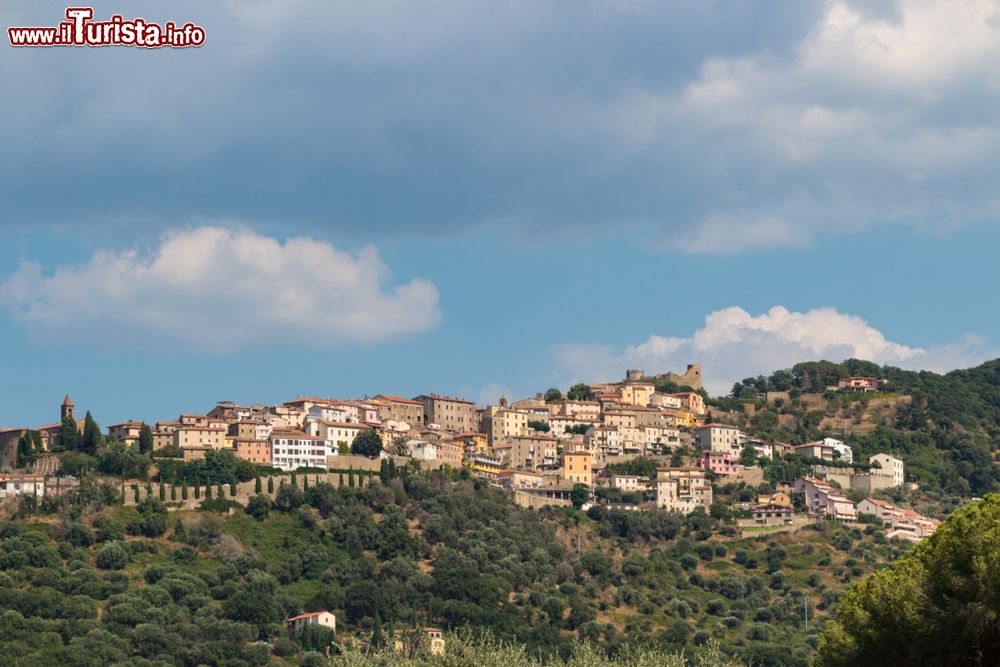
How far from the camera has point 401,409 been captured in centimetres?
12594

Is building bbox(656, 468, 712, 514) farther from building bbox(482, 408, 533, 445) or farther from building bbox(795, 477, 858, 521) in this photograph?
building bbox(482, 408, 533, 445)

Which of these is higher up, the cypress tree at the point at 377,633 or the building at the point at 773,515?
the building at the point at 773,515

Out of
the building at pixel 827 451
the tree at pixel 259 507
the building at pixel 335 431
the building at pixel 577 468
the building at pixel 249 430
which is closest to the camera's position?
the tree at pixel 259 507

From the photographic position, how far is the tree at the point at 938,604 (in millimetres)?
36938

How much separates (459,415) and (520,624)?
45302mm

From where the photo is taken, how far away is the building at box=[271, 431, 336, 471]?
106m

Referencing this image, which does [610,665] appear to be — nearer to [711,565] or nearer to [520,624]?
[520,624]

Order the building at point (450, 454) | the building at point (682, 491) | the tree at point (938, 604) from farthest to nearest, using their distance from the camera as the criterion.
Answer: the building at point (682, 491), the building at point (450, 454), the tree at point (938, 604)

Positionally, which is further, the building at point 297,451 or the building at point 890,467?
the building at point 890,467

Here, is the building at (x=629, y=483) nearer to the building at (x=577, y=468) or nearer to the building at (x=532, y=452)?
the building at (x=577, y=468)

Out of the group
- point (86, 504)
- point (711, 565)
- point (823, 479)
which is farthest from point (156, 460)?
point (823, 479)

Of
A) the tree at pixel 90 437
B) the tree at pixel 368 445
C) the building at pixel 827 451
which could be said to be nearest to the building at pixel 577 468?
the tree at pixel 368 445

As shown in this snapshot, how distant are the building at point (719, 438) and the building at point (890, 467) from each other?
9795 mm

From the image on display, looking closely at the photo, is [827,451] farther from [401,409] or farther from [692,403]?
[401,409]
